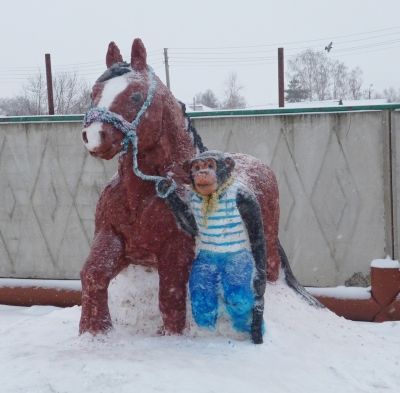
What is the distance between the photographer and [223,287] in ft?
8.75

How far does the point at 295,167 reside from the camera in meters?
5.20

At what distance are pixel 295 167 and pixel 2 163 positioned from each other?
2.79 metres

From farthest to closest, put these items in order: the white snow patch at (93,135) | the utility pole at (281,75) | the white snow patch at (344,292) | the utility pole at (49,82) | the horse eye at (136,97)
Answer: the utility pole at (49,82)
the utility pole at (281,75)
the white snow patch at (344,292)
the horse eye at (136,97)
the white snow patch at (93,135)

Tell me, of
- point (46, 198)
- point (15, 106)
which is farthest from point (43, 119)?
point (15, 106)

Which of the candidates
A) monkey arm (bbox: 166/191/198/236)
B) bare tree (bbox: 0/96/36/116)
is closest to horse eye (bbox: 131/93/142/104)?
monkey arm (bbox: 166/191/198/236)

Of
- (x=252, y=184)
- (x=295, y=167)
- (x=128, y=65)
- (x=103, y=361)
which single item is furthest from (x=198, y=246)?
(x=295, y=167)

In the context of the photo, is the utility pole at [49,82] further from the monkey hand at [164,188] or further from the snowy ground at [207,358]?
the monkey hand at [164,188]

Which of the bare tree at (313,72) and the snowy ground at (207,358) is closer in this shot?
the snowy ground at (207,358)

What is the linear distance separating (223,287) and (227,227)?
0.26m

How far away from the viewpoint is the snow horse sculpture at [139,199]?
262 centimetres

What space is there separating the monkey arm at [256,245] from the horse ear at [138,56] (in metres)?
0.71

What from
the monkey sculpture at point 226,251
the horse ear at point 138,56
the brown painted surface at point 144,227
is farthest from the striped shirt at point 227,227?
the horse ear at point 138,56

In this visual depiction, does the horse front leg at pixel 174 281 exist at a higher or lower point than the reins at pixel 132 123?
lower

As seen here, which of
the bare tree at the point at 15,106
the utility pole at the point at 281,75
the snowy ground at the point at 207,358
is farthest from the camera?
the bare tree at the point at 15,106
